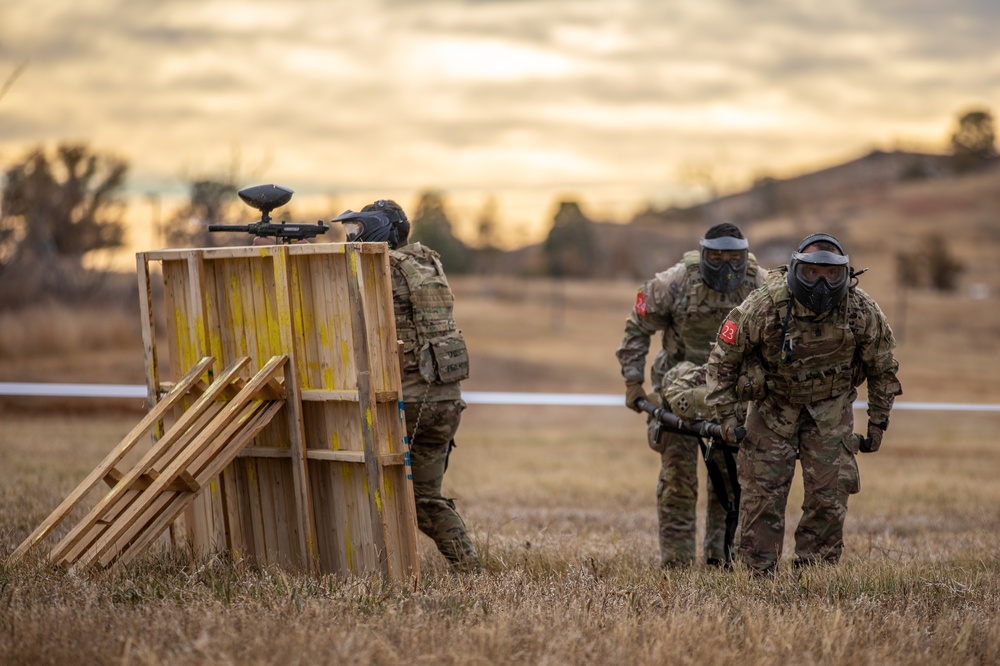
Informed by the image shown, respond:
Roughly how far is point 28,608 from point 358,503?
5.76 ft

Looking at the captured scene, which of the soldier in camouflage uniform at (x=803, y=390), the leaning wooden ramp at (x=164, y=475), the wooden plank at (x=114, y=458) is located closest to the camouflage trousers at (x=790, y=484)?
the soldier in camouflage uniform at (x=803, y=390)

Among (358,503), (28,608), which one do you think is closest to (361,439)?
Result: (358,503)

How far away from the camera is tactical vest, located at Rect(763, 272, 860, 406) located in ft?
20.5

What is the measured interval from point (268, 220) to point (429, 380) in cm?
142

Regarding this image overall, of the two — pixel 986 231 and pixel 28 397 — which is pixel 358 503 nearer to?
pixel 28 397

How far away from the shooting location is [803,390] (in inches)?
251

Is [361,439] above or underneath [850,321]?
underneath

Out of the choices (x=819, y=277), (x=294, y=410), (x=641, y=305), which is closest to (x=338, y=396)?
(x=294, y=410)

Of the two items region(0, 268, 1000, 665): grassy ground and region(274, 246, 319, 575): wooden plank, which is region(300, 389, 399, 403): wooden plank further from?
region(0, 268, 1000, 665): grassy ground

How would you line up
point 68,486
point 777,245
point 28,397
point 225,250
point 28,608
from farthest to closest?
point 777,245 → point 28,397 → point 68,486 → point 225,250 → point 28,608

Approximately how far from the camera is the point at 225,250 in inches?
244

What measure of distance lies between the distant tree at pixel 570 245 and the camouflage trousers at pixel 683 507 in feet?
211

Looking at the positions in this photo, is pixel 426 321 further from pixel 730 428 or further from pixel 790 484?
pixel 790 484

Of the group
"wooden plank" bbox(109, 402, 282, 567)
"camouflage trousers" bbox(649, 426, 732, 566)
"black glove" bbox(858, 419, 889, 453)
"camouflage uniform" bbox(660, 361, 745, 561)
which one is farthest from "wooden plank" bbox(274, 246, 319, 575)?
"black glove" bbox(858, 419, 889, 453)
